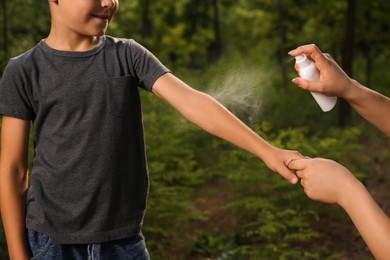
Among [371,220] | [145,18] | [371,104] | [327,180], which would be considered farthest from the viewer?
[145,18]

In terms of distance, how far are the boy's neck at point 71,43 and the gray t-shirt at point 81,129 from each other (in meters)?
0.03

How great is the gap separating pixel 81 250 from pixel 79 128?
437 millimetres

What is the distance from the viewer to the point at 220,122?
2.16 m

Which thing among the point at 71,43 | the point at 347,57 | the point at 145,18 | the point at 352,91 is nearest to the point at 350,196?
the point at 352,91

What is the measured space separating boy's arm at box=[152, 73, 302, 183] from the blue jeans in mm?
525

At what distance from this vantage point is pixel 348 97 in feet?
7.84

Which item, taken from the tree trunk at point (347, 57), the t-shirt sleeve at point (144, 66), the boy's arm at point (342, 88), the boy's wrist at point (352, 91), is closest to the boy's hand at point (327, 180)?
the boy's arm at point (342, 88)

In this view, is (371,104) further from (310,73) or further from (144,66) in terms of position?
(144,66)

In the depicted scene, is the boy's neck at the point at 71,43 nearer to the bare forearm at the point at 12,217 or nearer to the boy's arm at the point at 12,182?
the boy's arm at the point at 12,182

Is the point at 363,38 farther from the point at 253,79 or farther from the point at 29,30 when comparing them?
the point at 253,79

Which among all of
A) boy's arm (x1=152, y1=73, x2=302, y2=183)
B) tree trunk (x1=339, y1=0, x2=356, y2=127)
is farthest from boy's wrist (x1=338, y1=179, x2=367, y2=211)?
tree trunk (x1=339, y1=0, x2=356, y2=127)

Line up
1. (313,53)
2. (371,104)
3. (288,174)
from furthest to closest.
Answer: (371,104), (313,53), (288,174)

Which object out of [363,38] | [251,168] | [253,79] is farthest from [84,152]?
[363,38]

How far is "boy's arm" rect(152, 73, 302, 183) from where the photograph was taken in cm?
211
